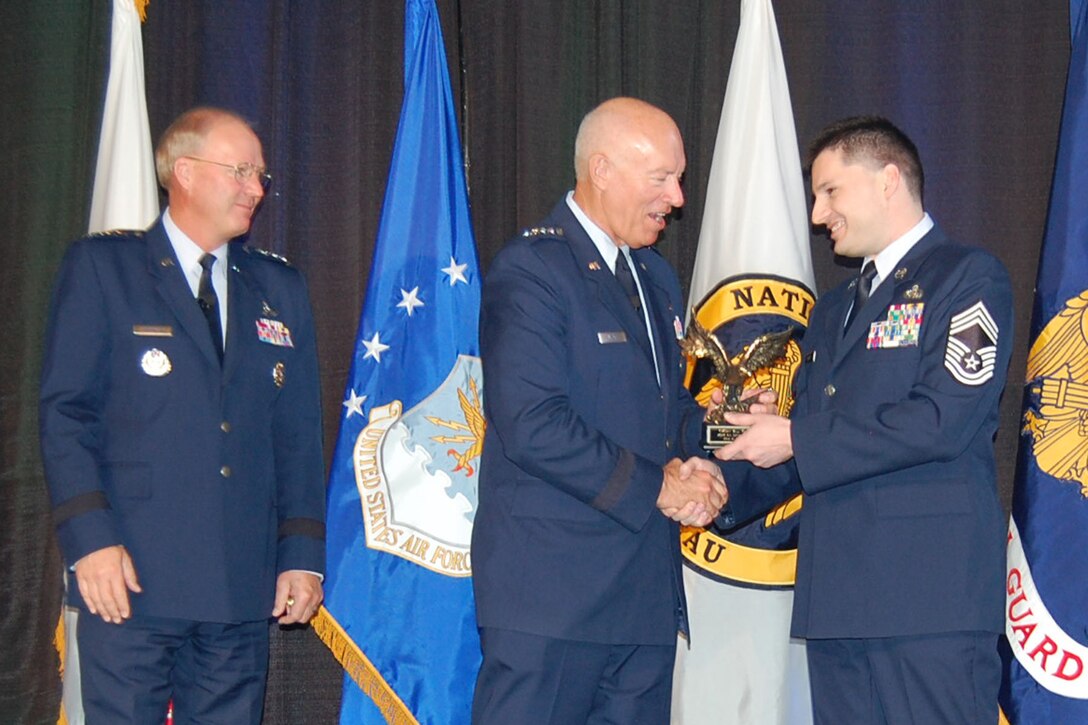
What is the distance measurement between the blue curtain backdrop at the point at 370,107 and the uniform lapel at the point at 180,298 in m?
1.43

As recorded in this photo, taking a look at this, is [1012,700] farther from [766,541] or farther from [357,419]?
[357,419]

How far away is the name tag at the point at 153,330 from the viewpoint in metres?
2.76

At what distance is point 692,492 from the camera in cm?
293

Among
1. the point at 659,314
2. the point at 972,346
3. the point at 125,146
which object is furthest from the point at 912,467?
the point at 125,146

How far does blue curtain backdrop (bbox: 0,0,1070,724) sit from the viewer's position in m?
4.14

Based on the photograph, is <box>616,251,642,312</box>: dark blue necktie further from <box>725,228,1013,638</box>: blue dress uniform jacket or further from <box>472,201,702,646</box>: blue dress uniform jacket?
<box>725,228,1013,638</box>: blue dress uniform jacket

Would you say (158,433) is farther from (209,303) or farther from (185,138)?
(185,138)

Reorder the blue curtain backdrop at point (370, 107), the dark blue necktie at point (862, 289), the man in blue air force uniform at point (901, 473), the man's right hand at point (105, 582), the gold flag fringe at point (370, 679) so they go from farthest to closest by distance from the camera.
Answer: the blue curtain backdrop at point (370, 107), the gold flag fringe at point (370, 679), the dark blue necktie at point (862, 289), the man in blue air force uniform at point (901, 473), the man's right hand at point (105, 582)

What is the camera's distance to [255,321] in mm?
2982

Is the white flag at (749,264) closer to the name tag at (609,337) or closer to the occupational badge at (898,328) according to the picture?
the occupational badge at (898,328)

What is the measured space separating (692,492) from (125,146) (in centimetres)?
222

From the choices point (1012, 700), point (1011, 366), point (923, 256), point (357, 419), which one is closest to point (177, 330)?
point (357, 419)

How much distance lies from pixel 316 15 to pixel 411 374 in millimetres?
1498

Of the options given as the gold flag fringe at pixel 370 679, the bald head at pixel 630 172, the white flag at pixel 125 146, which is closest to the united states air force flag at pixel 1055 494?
the bald head at pixel 630 172
